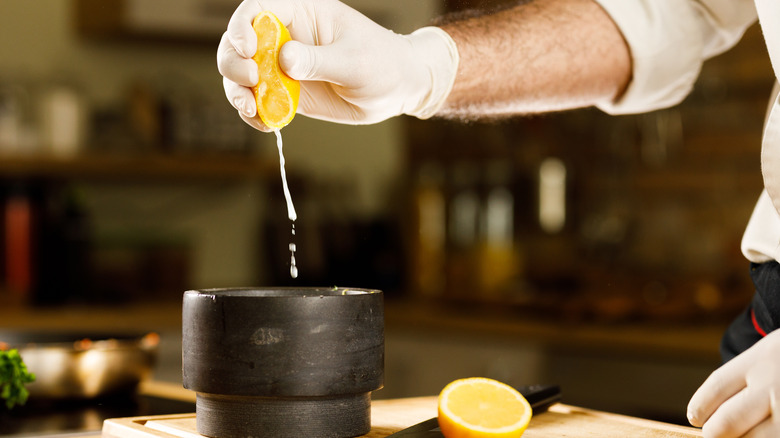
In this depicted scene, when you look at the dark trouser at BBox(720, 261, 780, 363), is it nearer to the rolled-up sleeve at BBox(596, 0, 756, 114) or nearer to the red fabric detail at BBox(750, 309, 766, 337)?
the red fabric detail at BBox(750, 309, 766, 337)

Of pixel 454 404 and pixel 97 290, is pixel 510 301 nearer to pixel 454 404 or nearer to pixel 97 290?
pixel 97 290

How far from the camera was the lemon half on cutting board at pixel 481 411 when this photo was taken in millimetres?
763

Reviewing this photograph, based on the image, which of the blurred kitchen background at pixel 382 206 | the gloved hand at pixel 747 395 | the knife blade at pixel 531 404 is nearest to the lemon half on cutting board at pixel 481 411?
the knife blade at pixel 531 404

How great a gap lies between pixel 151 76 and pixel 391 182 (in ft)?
2.89

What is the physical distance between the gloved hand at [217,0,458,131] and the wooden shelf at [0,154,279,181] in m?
2.08

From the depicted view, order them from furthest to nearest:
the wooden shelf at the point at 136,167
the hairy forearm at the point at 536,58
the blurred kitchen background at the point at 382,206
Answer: the wooden shelf at the point at 136,167
the blurred kitchen background at the point at 382,206
the hairy forearm at the point at 536,58

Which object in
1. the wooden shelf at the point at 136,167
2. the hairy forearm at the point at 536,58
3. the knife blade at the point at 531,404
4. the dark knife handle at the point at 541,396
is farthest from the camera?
the wooden shelf at the point at 136,167

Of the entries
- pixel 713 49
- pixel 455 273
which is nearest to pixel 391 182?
pixel 455 273

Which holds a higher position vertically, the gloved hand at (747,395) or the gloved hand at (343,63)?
the gloved hand at (343,63)

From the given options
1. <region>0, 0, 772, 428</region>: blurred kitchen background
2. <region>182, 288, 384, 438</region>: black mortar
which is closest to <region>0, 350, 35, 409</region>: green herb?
<region>182, 288, 384, 438</region>: black mortar

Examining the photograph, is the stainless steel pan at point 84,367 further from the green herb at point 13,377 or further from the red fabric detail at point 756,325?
the red fabric detail at point 756,325

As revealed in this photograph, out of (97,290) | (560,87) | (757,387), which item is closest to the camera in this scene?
(757,387)

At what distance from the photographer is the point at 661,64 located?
1.06 meters

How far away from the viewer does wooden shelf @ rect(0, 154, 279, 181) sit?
2859mm
